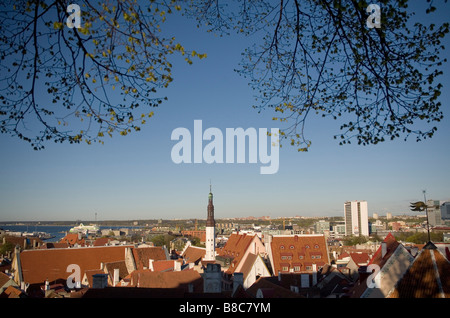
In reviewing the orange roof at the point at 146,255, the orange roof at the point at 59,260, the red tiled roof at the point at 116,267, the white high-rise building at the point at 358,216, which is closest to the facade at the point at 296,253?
the orange roof at the point at 146,255

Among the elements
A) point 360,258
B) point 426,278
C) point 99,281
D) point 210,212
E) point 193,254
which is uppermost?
point 210,212

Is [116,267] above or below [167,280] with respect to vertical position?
below

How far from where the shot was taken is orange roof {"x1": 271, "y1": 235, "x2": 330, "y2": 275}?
38.5m

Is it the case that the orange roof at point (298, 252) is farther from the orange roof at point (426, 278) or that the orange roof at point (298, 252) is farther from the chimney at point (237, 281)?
the orange roof at point (426, 278)

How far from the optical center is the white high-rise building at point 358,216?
126 meters

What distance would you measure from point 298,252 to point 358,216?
99081 mm

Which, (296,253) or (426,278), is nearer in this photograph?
(426,278)

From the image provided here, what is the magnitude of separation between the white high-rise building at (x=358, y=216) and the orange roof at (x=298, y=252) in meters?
90.5

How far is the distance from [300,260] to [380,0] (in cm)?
3645

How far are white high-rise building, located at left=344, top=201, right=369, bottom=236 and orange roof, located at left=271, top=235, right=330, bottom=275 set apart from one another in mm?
90534

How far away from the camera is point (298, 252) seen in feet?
132

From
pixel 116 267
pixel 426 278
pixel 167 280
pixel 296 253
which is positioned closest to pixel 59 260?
pixel 116 267

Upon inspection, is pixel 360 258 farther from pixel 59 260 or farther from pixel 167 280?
pixel 59 260
